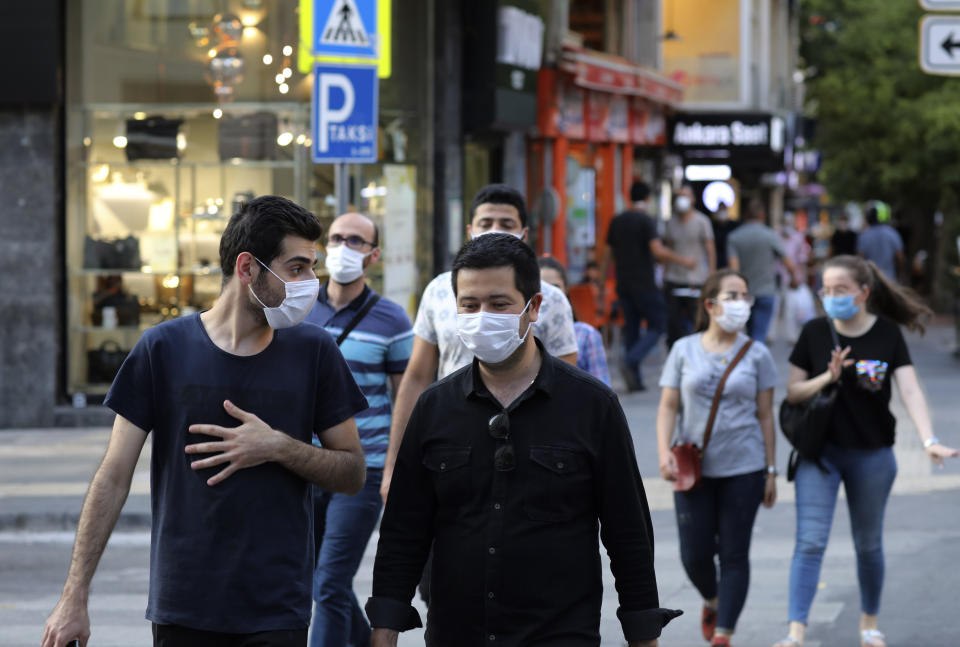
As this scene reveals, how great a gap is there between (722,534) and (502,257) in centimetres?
355

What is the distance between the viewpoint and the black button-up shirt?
387cm

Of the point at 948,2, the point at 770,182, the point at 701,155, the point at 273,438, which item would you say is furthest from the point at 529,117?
the point at 770,182

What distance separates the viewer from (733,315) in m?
7.32

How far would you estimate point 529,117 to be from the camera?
20031 mm

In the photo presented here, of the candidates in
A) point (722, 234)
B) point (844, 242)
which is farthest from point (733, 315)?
point (844, 242)

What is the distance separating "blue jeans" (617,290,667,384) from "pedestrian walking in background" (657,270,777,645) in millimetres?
9788

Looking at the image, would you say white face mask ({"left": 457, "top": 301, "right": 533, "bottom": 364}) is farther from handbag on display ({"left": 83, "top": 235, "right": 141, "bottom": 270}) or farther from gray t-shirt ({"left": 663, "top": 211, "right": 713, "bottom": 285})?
gray t-shirt ({"left": 663, "top": 211, "right": 713, "bottom": 285})

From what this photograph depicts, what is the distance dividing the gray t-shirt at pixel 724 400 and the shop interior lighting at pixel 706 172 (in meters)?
25.2

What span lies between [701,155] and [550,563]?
28877mm

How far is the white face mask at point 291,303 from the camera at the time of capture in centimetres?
414

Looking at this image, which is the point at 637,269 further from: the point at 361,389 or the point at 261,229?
the point at 261,229

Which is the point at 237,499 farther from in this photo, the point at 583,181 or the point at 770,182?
the point at 770,182

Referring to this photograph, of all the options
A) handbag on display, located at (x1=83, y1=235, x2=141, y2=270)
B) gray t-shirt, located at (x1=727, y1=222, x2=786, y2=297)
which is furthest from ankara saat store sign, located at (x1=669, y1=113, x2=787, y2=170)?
handbag on display, located at (x1=83, y1=235, x2=141, y2=270)

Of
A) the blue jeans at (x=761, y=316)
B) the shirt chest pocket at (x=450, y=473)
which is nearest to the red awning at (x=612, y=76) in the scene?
the blue jeans at (x=761, y=316)
